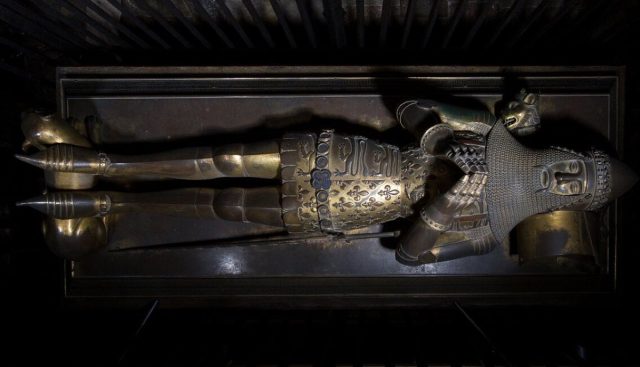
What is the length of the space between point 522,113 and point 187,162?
2158 millimetres

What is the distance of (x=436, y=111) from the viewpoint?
2.81 m

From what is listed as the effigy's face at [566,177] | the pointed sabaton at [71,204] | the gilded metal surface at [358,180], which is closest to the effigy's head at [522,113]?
the effigy's face at [566,177]

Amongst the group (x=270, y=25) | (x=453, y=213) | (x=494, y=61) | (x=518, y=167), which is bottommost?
(x=453, y=213)

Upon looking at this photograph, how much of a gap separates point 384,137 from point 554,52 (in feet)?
5.40

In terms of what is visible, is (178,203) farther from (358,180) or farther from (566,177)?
(566,177)

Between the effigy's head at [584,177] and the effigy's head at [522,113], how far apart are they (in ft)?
0.93

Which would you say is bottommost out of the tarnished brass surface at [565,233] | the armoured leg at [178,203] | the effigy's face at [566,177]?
the tarnished brass surface at [565,233]

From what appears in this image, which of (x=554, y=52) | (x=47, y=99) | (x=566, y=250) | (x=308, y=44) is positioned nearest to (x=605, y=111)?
(x=554, y=52)

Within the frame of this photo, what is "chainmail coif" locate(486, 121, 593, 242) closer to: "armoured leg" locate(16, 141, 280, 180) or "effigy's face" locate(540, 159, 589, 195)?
"effigy's face" locate(540, 159, 589, 195)

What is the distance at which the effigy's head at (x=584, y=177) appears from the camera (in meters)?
2.71

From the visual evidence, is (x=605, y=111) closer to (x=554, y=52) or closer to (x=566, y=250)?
(x=554, y=52)

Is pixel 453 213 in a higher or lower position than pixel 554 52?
lower

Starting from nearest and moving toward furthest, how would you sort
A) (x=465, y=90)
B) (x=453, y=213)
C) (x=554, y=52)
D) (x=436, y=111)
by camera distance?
1. (x=453, y=213)
2. (x=436, y=111)
3. (x=465, y=90)
4. (x=554, y=52)

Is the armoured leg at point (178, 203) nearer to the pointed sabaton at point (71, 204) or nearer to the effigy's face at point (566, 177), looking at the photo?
the pointed sabaton at point (71, 204)
